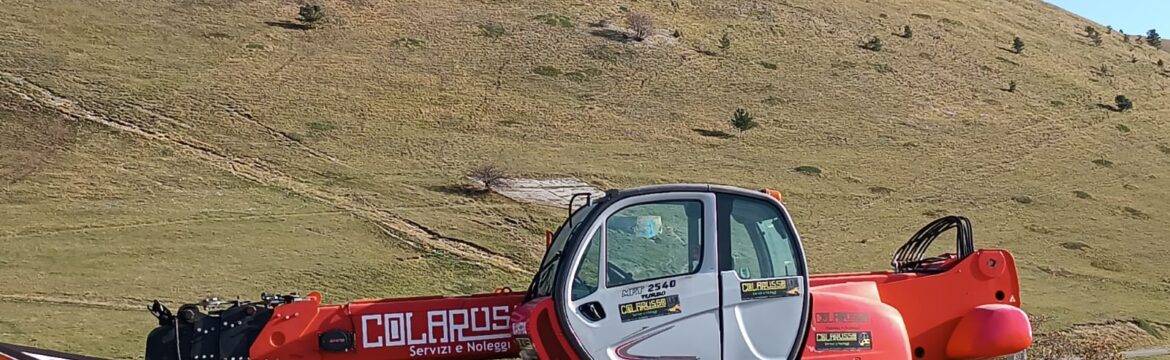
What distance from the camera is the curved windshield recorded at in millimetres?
7453

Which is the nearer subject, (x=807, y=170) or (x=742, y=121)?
(x=807, y=170)

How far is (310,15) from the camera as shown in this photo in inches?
2112

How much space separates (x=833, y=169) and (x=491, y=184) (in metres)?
13.9

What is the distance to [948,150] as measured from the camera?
156 ft

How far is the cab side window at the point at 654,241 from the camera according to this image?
725 centimetres

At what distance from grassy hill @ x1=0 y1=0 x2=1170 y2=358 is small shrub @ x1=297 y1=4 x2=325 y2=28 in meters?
1.06

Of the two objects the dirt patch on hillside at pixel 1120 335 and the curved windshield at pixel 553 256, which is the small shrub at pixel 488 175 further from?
the curved windshield at pixel 553 256

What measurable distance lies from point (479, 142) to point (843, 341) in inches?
1300

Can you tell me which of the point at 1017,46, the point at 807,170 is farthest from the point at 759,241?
the point at 1017,46

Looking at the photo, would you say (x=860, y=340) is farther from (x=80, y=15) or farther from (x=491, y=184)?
(x=80, y=15)

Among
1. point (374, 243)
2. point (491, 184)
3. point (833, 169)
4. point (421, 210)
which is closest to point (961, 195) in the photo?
point (833, 169)

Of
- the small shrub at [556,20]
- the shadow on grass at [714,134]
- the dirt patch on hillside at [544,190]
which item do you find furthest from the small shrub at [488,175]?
the small shrub at [556,20]

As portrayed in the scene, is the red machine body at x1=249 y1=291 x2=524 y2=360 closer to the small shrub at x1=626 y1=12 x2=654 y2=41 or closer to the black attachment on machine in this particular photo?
the black attachment on machine

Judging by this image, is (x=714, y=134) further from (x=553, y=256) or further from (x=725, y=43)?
(x=553, y=256)
